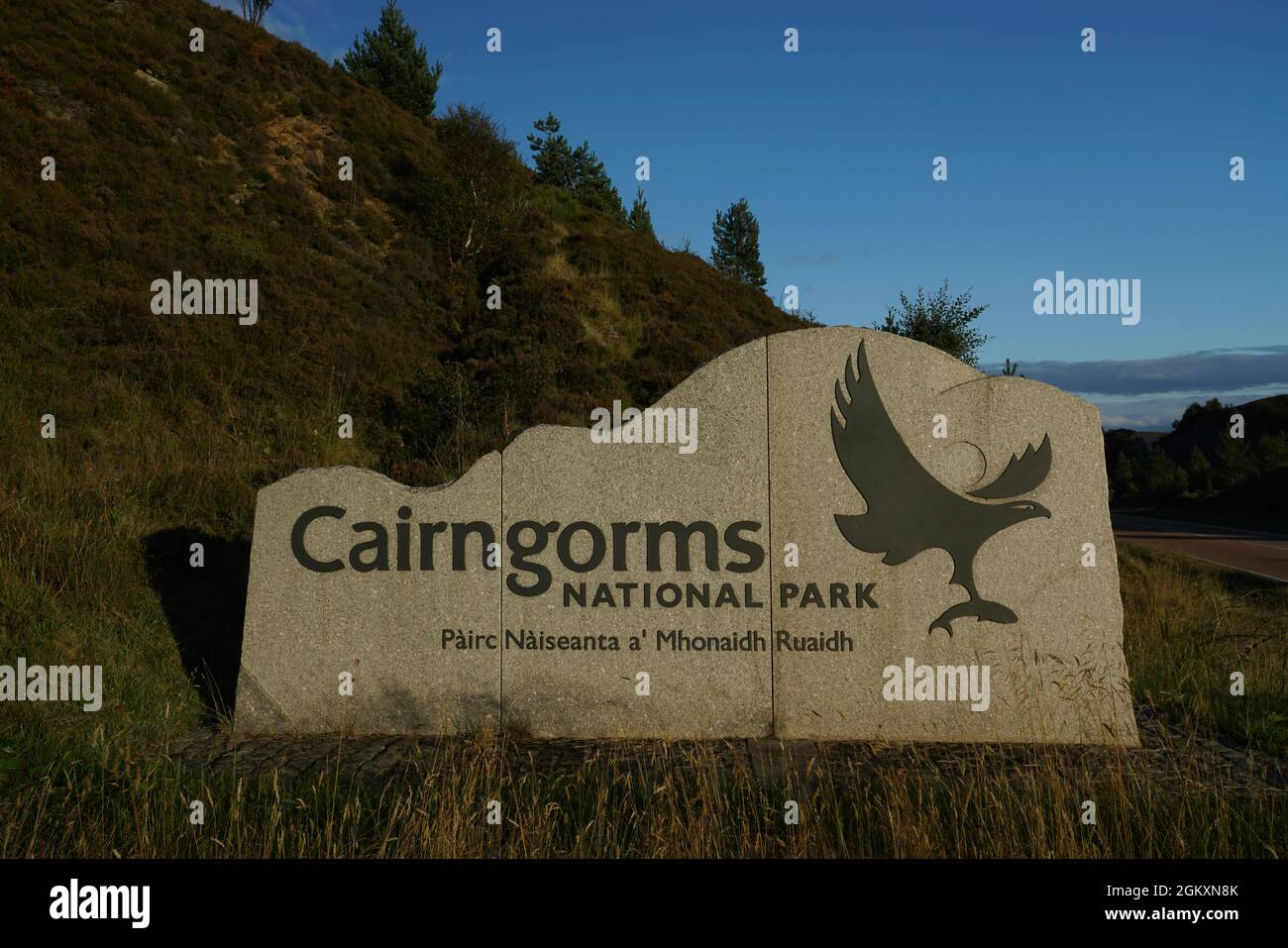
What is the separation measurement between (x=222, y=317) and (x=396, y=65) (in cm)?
2405

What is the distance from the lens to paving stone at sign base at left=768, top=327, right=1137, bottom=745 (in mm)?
5652

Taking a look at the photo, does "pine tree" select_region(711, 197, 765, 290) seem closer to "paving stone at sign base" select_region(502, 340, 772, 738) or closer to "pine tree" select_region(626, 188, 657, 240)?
"pine tree" select_region(626, 188, 657, 240)

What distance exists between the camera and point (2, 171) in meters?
15.6

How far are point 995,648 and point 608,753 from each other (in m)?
2.76

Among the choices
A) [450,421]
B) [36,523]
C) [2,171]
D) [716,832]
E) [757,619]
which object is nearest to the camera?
[716,832]

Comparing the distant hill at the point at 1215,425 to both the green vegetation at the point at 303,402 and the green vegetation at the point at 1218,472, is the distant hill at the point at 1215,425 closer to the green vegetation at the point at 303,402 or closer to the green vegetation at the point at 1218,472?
the green vegetation at the point at 1218,472

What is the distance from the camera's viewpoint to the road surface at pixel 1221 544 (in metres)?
15.4

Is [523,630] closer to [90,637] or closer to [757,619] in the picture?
[757,619]

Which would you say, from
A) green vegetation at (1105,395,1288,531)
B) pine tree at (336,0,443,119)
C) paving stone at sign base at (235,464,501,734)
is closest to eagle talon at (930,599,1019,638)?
paving stone at sign base at (235,464,501,734)

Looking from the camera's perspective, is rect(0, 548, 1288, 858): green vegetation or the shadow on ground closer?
rect(0, 548, 1288, 858): green vegetation

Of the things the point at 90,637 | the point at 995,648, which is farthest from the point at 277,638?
the point at 995,648

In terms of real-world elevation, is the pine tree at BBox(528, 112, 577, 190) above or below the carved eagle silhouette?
above

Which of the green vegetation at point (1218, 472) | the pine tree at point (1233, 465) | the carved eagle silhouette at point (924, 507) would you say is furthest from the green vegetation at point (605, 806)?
the pine tree at point (1233, 465)

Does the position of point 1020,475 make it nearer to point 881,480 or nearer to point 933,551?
point 933,551
